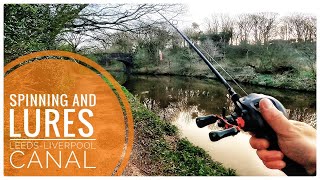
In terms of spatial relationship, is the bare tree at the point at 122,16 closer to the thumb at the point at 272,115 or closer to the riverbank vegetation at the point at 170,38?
the riverbank vegetation at the point at 170,38

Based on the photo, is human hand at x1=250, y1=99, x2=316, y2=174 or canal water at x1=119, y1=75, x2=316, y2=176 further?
canal water at x1=119, y1=75, x2=316, y2=176

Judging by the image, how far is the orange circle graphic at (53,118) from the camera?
2.46 metres

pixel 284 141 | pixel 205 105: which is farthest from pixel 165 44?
pixel 284 141

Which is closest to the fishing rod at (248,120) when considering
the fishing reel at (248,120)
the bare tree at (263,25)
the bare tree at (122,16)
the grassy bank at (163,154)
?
the fishing reel at (248,120)

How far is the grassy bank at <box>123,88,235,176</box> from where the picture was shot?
11.2 ft

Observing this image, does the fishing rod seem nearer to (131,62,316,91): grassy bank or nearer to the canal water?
the canal water

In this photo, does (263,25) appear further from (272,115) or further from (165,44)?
(272,115)

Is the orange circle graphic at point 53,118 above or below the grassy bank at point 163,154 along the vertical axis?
above

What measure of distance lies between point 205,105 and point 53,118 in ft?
10.8

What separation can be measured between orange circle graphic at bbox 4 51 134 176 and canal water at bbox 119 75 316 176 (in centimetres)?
51

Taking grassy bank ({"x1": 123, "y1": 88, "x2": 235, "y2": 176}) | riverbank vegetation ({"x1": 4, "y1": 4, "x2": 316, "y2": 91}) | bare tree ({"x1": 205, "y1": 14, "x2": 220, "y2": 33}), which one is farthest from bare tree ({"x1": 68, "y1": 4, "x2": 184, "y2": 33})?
grassy bank ({"x1": 123, "y1": 88, "x2": 235, "y2": 176})

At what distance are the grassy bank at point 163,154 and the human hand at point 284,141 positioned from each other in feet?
5.27

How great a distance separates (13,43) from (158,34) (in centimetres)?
136

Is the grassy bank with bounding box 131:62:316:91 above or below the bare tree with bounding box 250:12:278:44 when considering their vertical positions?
below
